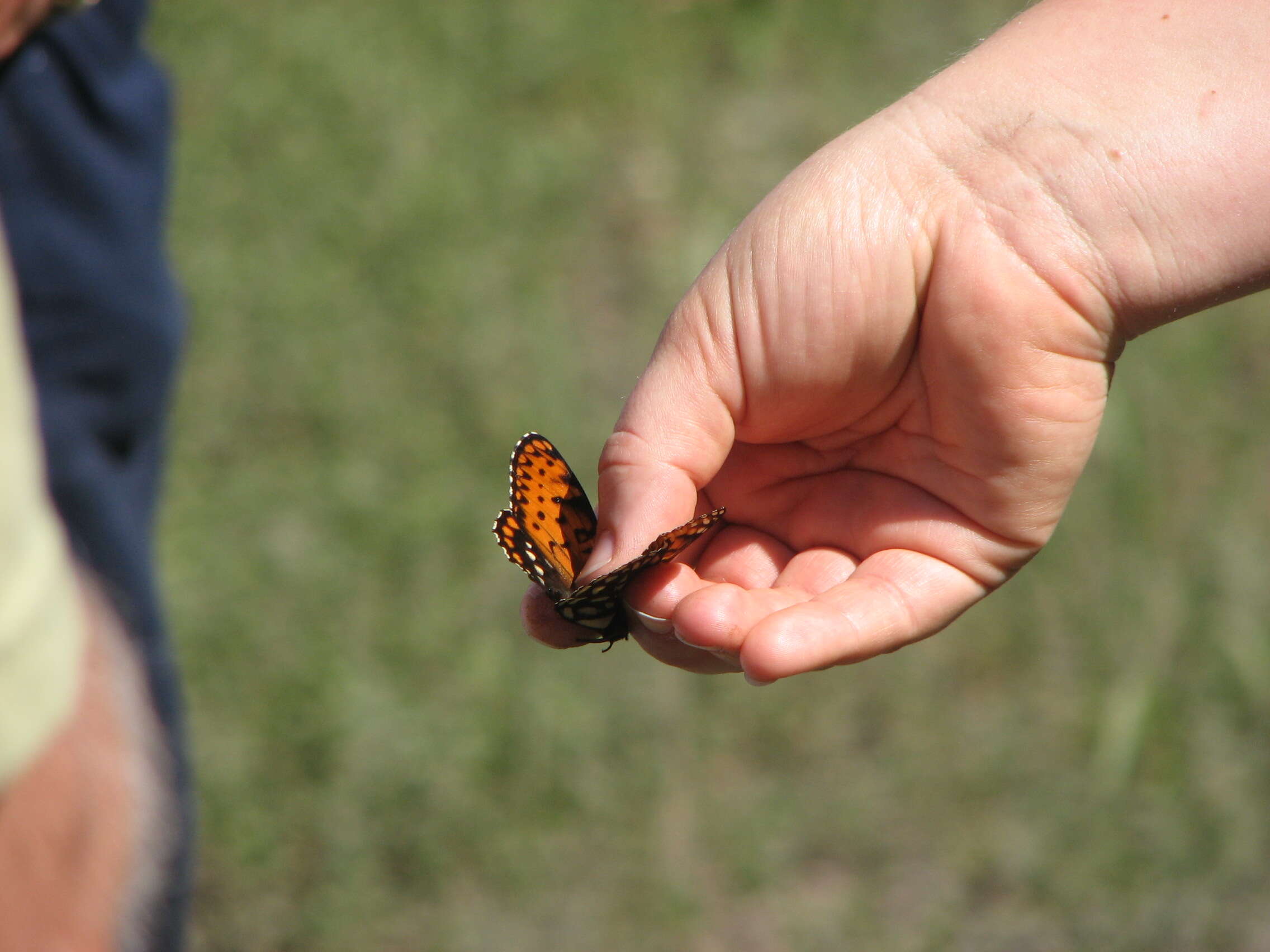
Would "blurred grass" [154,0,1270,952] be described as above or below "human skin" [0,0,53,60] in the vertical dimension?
below

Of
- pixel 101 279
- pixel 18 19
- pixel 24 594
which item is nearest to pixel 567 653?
pixel 101 279

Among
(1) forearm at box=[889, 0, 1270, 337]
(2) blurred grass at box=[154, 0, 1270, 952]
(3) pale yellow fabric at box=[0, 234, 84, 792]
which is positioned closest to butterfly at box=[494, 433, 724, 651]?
(1) forearm at box=[889, 0, 1270, 337]

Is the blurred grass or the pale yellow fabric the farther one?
the blurred grass

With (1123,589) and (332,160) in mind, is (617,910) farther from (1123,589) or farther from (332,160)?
(332,160)

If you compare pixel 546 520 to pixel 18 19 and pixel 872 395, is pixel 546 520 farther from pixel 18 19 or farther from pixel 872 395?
pixel 18 19

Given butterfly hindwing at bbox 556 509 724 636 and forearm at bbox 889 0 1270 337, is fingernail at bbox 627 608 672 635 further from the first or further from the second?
forearm at bbox 889 0 1270 337

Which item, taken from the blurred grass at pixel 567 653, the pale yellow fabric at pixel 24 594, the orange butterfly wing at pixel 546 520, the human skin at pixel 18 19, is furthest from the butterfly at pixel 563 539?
the blurred grass at pixel 567 653

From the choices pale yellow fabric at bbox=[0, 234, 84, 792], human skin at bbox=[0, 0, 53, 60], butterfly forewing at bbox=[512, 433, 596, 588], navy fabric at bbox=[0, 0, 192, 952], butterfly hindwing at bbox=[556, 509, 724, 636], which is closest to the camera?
butterfly hindwing at bbox=[556, 509, 724, 636]
